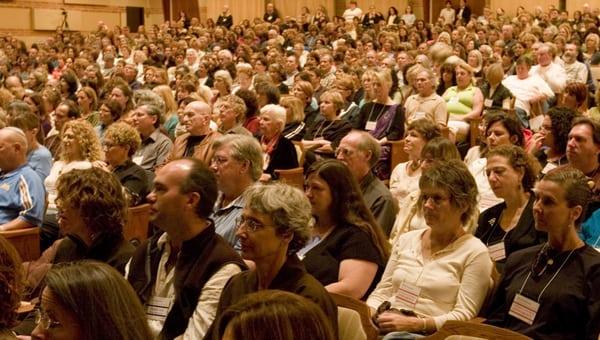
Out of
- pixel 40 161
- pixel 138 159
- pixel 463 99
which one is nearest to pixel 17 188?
pixel 40 161

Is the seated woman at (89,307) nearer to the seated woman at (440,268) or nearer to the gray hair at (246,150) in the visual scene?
the seated woman at (440,268)

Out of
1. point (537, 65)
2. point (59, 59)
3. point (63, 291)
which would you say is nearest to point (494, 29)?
point (537, 65)

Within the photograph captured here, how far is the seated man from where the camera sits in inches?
170

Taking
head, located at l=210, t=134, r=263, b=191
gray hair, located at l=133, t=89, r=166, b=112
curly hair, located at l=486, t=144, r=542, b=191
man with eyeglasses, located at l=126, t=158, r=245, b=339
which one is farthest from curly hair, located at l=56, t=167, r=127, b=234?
gray hair, located at l=133, t=89, r=166, b=112

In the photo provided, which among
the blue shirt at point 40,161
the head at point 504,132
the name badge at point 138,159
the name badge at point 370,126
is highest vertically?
the head at point 504,132

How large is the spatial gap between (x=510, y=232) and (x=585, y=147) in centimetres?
81

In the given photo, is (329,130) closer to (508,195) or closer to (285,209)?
(508,195)

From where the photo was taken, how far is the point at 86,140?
5520 mm

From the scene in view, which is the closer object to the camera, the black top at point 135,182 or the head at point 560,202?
the head at point 560,202

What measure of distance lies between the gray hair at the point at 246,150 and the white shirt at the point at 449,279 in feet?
3.16

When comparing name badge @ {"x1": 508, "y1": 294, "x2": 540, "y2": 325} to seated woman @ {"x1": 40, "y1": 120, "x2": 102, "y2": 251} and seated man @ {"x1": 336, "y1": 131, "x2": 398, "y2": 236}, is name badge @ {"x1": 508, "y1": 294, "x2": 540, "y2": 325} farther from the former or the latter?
seated woman @ {"x1": 40, "y1": 120, "x2": 102, "y2": 251}

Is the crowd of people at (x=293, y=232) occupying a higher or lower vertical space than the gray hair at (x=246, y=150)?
lower

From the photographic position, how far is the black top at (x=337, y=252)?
3.43 meters

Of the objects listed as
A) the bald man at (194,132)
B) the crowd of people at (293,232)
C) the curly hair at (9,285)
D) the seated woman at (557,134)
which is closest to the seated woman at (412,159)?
the crowd of people at (293,232)
